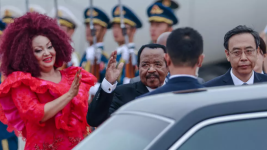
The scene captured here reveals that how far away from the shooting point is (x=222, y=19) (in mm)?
8742

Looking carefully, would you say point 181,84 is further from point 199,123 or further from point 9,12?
point 9,12

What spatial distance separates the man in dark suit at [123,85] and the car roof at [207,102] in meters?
1.22

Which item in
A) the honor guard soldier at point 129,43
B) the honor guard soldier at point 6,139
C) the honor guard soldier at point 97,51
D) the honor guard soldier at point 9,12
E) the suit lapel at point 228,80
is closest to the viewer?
the suit lapel at point 228,80

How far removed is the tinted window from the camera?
6.90 ft

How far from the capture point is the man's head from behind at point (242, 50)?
371 centimetres

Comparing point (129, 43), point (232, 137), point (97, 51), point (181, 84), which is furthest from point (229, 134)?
point (97, 51)

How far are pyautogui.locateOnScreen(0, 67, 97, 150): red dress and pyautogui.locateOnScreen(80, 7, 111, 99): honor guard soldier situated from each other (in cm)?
373

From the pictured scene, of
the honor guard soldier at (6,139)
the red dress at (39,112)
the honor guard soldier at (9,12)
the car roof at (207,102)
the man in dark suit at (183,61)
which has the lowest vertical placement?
the honor guard soldier at (6,139)

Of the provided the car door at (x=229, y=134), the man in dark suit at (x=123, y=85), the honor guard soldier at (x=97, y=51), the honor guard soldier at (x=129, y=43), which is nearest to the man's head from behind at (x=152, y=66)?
the man in dark suit at (x=123, y=85)

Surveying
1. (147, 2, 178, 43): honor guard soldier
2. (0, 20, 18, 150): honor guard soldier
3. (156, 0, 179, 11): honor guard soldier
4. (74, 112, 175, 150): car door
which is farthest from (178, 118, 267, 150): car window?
(156, 0, 179, 11): honor guard soldier

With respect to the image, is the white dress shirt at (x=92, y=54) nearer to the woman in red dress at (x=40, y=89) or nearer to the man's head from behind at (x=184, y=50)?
the woman in red dress at (x=40, y=89)

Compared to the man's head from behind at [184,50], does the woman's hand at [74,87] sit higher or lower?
lower

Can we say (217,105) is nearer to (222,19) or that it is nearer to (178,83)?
(178,83)

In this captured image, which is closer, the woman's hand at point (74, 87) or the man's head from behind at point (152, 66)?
the woman's hand at point (74, 87)
